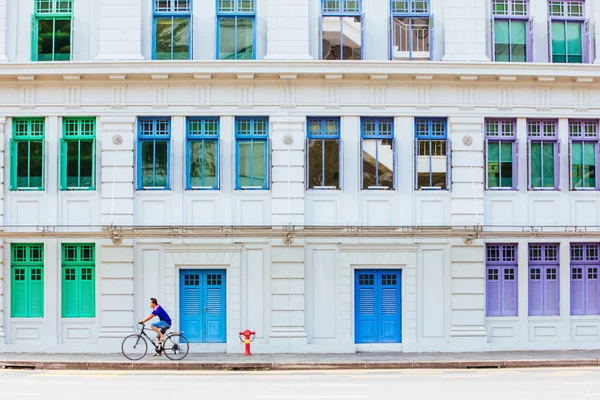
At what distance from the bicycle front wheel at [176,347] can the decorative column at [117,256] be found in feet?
3.97

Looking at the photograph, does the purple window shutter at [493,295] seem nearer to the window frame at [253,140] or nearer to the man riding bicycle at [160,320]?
the window frame at [253,140]

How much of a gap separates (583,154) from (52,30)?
1574cm

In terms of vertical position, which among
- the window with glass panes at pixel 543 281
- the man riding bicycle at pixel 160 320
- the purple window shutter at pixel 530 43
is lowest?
the man riding bicycle at pixel 160 320

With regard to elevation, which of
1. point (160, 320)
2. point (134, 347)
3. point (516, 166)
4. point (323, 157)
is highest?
point (323, 157)

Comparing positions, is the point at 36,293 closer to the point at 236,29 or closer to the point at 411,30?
the point at 236,29

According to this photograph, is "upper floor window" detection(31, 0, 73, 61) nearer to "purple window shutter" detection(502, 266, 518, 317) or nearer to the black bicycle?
the black bicycle

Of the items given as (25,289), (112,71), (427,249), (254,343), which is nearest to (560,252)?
(427,249)

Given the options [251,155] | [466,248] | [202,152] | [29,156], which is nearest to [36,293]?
[29,156]

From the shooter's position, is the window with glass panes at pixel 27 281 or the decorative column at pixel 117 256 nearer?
the decorative column at pixel 117 256

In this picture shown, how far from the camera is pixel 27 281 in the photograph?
2312 cm

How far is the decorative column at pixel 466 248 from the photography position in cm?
2323

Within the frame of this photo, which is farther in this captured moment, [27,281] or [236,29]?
[236,29]

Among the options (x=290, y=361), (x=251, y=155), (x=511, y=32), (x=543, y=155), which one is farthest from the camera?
(x=511, y=32)

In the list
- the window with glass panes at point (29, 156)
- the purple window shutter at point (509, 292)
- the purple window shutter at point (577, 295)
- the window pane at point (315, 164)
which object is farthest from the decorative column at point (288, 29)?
the purple window shutter at point (577, 295)
